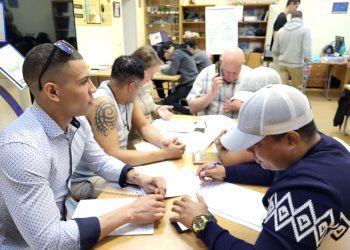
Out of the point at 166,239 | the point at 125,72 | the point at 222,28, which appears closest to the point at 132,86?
the point at 125,72

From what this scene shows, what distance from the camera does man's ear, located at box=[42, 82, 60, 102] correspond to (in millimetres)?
1038

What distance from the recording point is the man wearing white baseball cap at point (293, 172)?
0.69 meters

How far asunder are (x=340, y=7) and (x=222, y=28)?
4.99 m

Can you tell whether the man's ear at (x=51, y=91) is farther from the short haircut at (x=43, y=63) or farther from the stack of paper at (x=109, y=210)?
the stack of paper at (x=109, y=210)

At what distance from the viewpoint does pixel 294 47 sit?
15.3 feet

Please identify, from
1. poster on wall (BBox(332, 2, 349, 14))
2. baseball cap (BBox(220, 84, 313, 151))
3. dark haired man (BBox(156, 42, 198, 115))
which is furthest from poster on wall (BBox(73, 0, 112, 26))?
poster on wall (BBox(332, 2, 349, 14))

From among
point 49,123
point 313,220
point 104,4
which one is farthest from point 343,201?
point 104,4

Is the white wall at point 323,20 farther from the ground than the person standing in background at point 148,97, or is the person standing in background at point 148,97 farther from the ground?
the white wall at point 323,20

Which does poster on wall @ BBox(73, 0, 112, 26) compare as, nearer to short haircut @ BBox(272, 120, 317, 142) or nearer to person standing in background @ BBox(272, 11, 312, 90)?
person standing in background @ BBox(272, 11, 312, 90)

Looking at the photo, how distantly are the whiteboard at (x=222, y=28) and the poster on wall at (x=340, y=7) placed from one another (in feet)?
15.8

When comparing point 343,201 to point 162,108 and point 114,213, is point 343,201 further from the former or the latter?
point 162,108

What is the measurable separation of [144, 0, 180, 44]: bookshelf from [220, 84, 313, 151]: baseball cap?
649cm

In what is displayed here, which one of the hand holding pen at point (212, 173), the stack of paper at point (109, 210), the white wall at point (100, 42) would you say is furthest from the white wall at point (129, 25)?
the stack of paper at point (109, 210)

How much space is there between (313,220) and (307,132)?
0.23 metres
